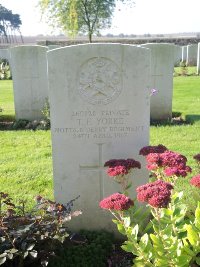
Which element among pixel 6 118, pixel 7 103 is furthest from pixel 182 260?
pixel 7 103

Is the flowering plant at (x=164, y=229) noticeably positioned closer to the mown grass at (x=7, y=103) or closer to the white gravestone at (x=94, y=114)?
the white gravestone at (x=94, y=114)

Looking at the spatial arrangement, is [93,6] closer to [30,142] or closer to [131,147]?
[30,142]

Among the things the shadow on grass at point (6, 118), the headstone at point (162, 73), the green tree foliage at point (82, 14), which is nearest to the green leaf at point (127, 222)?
the headstone at point (162, 73)

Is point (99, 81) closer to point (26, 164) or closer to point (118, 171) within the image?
point (118, 171)

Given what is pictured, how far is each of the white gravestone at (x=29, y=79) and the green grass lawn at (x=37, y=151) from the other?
0.70 m

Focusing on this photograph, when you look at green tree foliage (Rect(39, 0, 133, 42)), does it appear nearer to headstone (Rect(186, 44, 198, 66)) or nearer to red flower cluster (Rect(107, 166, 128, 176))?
headstone (Rect(186, 44, 198, 66))

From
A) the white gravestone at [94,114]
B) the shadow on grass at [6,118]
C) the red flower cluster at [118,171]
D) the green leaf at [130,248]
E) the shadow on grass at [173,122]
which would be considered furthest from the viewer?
the shadow on grass at [6,118]

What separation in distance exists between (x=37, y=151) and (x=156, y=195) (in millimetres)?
3916

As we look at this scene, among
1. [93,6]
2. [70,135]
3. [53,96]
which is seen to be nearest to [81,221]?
[70,135]

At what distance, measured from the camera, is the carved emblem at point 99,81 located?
2984 mm

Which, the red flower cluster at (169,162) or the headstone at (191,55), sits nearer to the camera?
the red flower cluster at (169,162)

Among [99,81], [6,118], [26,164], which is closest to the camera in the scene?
[99,81]

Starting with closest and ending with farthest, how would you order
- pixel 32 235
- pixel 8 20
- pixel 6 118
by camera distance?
1. pixel 32 235
2. pixel 6 118
3. pixel 8 20

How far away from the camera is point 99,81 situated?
3014 millimetres
